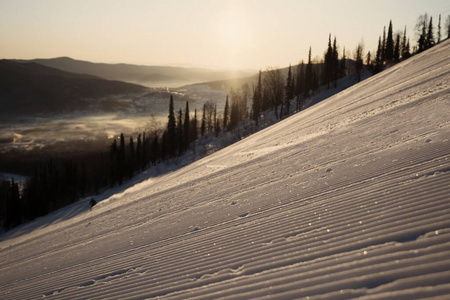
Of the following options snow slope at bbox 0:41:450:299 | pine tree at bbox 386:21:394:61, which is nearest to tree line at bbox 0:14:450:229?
pine tree at bbox 386:21:394:61

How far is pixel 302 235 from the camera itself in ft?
15.5

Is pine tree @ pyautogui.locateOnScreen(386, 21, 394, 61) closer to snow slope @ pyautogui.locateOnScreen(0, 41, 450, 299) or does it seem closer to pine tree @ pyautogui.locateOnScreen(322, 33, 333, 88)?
pine tree @ pyautogui.locateOnScreen(322, 33, 333, 88)

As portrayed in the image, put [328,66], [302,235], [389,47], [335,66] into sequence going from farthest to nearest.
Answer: [328,66]
[335,66]
[389,47]
[302,235]

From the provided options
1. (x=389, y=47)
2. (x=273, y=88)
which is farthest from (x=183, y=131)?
(x=389, y=47)

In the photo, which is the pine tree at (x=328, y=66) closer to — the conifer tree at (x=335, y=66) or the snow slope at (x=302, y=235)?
the conifer tree at (x=335, y=66)

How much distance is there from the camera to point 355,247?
12.5 ft

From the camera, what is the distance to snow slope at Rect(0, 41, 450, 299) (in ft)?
11.0

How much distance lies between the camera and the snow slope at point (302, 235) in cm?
336

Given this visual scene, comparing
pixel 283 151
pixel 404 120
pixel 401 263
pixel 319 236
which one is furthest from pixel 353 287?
pixel 283 151

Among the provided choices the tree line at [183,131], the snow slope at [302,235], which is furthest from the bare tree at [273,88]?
the snow slope at [302,235]

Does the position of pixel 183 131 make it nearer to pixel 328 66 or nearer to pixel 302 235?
pixel 328 66

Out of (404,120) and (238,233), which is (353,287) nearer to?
(238,233)

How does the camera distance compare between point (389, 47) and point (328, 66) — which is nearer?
point (389, 47)

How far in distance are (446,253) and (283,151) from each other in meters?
9.80
